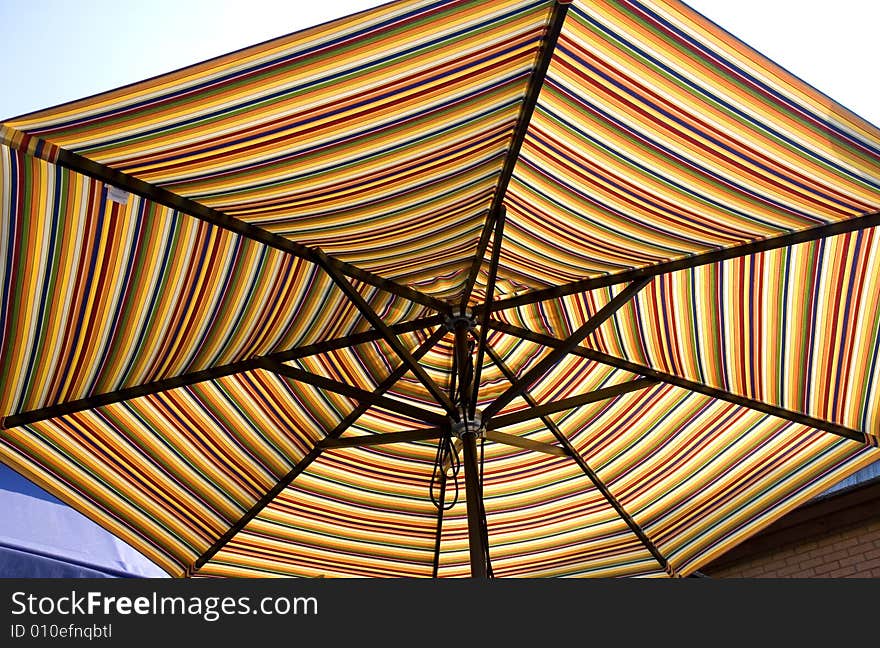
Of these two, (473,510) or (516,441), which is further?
(516,441)

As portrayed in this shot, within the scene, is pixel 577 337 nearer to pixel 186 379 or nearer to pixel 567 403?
pixel 567 403

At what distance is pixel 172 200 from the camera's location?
308 cm

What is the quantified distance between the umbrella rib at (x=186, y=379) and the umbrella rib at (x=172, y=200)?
30 centimetres

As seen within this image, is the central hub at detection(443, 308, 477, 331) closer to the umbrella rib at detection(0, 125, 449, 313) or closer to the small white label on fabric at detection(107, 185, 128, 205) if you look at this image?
the umbrella rib at detection(0, 125, 449, 313)

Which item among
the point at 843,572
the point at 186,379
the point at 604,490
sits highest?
the point at 186,379

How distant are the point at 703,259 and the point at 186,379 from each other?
2705 mm

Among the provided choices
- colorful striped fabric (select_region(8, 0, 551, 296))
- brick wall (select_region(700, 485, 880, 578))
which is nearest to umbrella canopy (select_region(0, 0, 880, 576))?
colorful striped fabric (select_region(8, 0, 551, 296))

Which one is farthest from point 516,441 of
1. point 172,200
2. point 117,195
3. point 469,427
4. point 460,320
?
point 117,195

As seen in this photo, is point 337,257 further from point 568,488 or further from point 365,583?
point 365,583

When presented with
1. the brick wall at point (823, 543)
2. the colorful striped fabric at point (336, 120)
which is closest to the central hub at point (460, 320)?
the colorful striped fabric at point (336, 120)

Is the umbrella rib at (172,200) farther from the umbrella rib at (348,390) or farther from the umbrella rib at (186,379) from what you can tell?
the umbrella rib at (348,390)

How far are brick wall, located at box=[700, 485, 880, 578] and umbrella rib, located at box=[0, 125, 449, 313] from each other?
3686 mm

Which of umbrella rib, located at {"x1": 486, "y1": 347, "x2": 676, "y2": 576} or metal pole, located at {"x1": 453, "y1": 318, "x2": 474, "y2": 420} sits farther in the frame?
umbrella rib, located at {"x1": 486, "y1": 347, "x2": 676, "y2": 576}

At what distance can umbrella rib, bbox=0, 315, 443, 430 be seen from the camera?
12.3 feet
